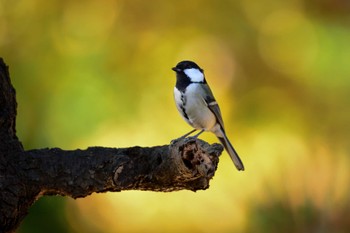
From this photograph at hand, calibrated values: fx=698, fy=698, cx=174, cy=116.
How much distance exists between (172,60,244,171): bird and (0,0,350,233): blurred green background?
0.49 meters

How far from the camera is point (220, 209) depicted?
1.88m

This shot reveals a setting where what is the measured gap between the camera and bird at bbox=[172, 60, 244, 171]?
1.26m

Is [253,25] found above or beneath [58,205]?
above

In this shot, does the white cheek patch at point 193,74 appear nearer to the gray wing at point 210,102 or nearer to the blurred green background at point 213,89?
the gray wing at point 210,102

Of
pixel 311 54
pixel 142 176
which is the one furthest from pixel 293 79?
pixel 142 176

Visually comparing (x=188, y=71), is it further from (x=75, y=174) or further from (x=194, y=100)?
(x=75, y=174)

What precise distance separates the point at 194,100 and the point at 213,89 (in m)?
0.71

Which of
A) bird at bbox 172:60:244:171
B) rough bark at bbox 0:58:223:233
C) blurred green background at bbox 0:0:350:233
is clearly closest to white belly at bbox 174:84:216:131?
bird at bbox 172:60:244:171

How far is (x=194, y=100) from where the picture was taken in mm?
1269

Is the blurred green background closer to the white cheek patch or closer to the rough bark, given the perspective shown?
the white cheek patch

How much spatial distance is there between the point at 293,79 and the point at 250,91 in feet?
0.45

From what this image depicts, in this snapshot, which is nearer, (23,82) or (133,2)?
(23,82)

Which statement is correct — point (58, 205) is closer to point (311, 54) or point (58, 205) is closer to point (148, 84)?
point (148, 84)

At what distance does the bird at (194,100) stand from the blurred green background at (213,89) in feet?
1.62
